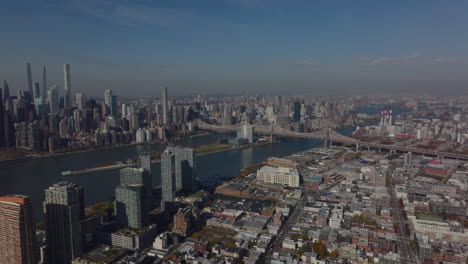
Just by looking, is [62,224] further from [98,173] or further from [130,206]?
[98,173]

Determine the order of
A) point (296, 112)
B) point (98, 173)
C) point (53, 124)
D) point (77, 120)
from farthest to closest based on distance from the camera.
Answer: point (296, 112) < point (77, 120) < point (53, 124) < point (98, 173)

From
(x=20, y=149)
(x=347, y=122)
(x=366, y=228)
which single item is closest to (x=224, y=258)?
(x=366, y=228)

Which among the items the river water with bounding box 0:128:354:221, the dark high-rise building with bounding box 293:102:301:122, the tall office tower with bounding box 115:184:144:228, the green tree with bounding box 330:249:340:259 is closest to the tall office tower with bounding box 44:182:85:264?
the tall office tower with bounding box 115:184:144:228

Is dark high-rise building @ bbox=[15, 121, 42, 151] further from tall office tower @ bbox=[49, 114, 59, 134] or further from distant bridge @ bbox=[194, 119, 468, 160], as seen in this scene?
distant bridge @ bbox=[194, 119, 468, 160]

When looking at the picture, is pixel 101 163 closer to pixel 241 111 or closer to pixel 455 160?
pixel 455 160

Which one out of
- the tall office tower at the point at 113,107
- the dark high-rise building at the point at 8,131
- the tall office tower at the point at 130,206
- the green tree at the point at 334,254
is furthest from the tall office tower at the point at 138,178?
the tall office tower at the point at 113,107

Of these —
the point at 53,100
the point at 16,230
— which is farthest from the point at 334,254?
the point at 53,100
